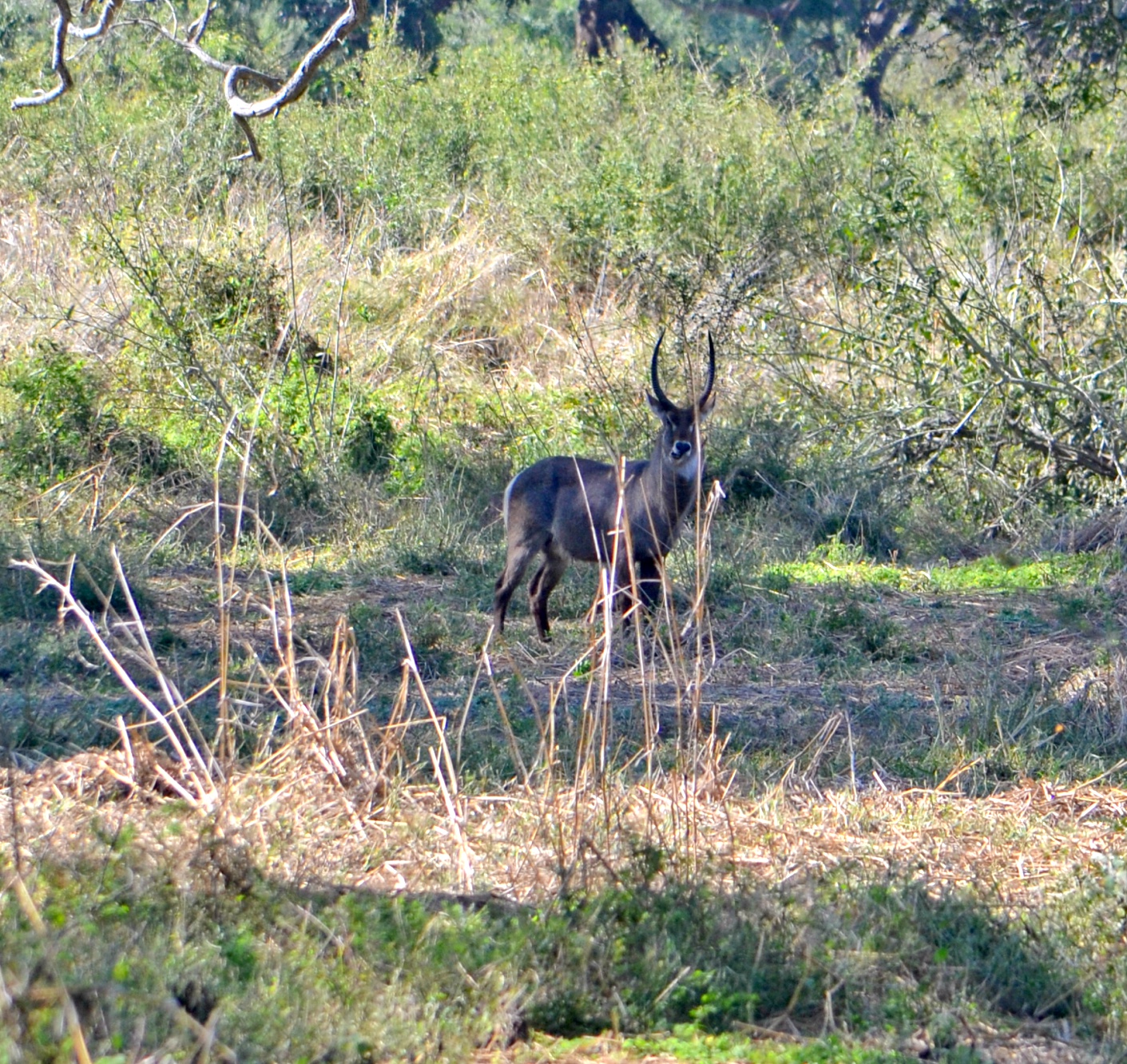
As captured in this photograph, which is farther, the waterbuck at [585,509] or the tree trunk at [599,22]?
the tree trunk at [599,22]

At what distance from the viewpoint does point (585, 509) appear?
7.90 metres

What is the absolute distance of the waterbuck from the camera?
25.7 feet

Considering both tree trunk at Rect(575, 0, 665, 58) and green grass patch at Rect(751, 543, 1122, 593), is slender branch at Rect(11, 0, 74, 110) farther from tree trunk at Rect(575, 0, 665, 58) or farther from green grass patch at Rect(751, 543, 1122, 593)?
tree trunk at Rect(575, 0, 665, 58)

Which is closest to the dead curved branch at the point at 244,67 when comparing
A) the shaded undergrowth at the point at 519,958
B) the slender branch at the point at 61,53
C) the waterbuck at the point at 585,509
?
the slender branch at the point at 61,53

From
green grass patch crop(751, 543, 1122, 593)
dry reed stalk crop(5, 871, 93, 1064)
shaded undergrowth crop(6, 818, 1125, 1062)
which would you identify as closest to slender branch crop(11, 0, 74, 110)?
shaded undergrowth crop(6, 818, 1125, 1062)

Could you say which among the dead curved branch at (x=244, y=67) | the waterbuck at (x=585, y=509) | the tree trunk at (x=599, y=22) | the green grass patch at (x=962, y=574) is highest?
the tree trunk at (x=599, y=22)

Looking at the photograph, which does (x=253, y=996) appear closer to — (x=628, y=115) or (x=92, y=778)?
(x=92, y=778)

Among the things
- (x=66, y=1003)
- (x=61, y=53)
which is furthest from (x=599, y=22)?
(x=66, y=1003)

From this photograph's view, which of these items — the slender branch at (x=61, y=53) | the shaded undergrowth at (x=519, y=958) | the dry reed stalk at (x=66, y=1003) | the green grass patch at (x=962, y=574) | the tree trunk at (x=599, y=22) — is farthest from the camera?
the tree trunk at (x=599, y=22)

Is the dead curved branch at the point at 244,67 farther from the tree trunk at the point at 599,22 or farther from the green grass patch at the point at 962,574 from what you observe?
the tree trunk at the point at 599,22

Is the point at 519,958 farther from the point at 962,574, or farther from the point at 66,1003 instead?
the point at 962,574

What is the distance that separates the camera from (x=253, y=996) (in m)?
2.89

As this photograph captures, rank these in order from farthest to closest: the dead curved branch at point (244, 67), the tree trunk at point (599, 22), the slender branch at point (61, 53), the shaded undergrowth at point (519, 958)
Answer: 1. the tree trunk at point (599, 22)
2. the slender branch at point (61, 53)
3. the dead curved branch at point (244, 67)
4. the shaded undergrowth at point (519, 958)

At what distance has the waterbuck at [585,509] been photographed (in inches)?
309
